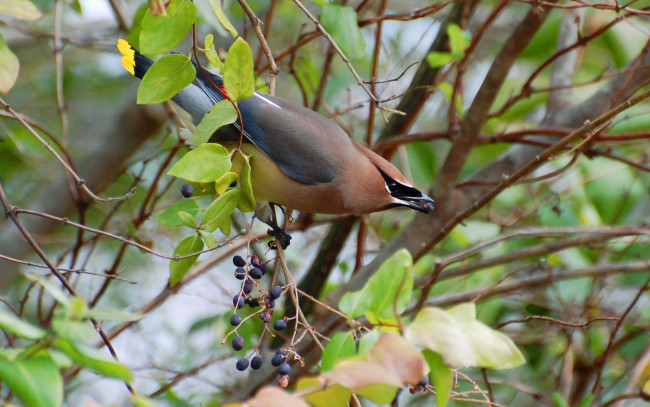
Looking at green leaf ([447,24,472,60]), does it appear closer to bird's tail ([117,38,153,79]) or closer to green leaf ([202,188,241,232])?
bird's tail ([117,38,153,79])

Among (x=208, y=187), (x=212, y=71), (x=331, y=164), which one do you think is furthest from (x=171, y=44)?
(x=331, y=164)

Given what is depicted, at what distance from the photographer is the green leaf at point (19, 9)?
1.86 metres

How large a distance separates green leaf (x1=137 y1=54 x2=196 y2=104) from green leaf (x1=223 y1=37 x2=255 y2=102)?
120mm

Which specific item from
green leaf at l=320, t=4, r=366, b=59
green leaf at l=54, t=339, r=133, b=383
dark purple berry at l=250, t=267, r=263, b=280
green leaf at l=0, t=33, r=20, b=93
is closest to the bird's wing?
green leaf at l=320, t=4, r=366, b=59

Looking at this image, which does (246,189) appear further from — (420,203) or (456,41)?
(456,41)

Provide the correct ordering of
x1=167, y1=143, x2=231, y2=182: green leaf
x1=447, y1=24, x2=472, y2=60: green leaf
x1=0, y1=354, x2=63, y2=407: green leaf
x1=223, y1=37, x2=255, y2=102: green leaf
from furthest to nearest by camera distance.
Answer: x1=447, y1=24, x2=472, y2=60: green leaf < x1=167, y1=143, x2=231, y2=182: green leaf < x1=223, y1=37, x2=255, y2=102: green leaf < x1=0, y1=354, x2=63, y2=407: green leaf

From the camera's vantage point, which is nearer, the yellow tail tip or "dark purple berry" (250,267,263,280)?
"dark purple berry" (250,267,263,280)

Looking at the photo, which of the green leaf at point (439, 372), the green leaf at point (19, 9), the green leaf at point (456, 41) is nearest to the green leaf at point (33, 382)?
the green leaf at point (439, 372)

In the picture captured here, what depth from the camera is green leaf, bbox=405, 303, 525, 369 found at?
1252 millimetres

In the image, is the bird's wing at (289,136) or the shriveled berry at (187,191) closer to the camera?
the shriveled berry at (187,191)

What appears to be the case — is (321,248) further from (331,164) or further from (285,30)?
(285,30)

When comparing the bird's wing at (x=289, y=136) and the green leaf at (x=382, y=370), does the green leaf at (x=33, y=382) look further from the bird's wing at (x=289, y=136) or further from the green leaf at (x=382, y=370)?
the bird's wing at (x=289, y=136)

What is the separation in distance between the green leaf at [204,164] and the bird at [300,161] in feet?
2.01

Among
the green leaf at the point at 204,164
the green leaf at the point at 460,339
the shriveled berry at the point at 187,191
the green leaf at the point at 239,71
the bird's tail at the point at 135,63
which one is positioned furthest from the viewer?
the bird's tail at the point at 135,63
